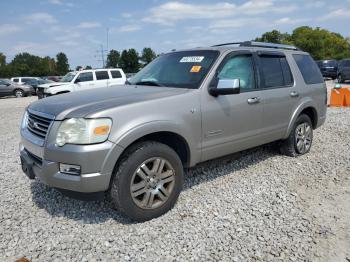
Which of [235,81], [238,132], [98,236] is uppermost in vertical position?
[235,81]

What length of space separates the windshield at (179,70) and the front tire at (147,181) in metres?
0.98

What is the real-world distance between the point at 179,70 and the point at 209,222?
195 centimetres

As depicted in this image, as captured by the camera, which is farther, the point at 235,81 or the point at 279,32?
the point at 279,32

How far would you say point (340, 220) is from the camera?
141 inches

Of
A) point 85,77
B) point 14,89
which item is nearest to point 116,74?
point 85,77

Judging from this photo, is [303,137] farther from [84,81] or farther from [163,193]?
[84,81]

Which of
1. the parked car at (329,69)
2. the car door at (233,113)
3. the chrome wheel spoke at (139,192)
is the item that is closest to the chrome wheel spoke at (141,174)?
the chrome wheel spoke at (139,192)

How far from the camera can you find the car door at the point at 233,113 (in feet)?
13.4

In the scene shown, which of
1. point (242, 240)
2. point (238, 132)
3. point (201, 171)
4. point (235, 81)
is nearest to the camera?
point (242, 240)

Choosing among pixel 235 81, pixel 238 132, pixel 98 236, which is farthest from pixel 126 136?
pixel 238 132

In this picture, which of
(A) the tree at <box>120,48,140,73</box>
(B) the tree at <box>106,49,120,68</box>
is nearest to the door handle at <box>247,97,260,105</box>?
(A) the tree at <box>120,48,140,73</box>

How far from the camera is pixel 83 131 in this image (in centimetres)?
318

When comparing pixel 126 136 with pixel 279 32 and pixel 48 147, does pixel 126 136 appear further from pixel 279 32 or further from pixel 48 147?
pixel 279 32

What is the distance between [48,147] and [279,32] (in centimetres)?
7812
